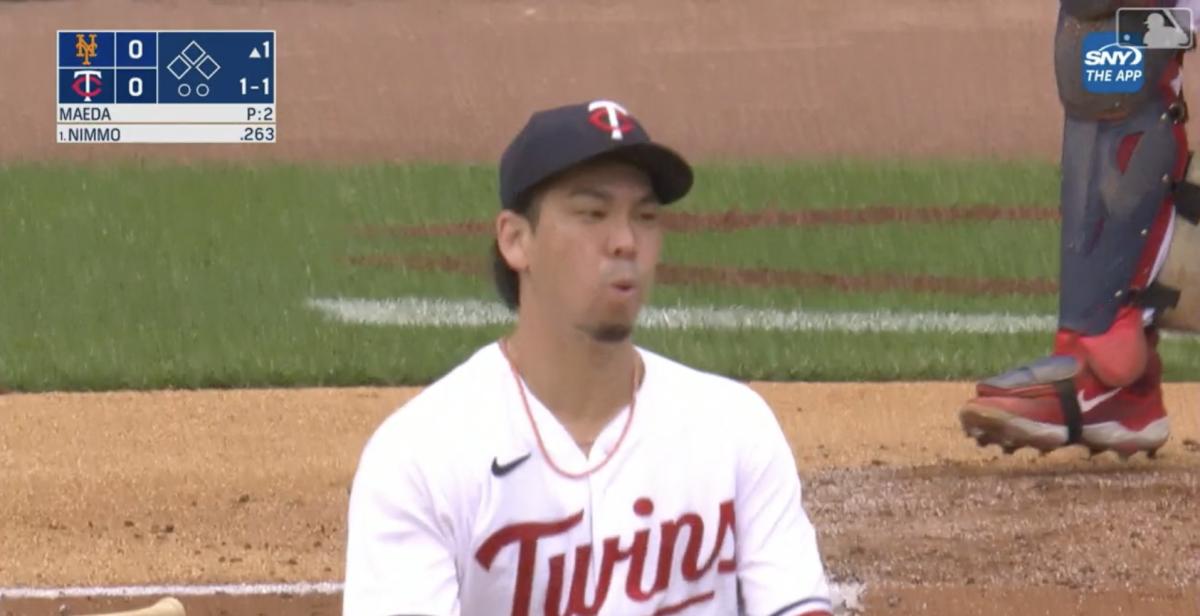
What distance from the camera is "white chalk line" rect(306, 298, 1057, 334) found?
33.1 feet

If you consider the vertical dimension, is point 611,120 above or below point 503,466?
above

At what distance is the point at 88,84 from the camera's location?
50.9 ft

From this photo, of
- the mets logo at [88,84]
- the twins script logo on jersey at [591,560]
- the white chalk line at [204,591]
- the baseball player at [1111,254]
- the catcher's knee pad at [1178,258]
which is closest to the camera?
the twins script logo on jersey at [591,560]

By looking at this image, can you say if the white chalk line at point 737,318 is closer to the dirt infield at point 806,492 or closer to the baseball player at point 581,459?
the dirt infield at point 806,492

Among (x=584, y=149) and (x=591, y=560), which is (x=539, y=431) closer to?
(x=591, y=560)

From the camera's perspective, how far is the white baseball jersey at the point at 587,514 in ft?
8.74

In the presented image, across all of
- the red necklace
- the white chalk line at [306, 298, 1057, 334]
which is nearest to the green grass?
the white chalk line at [306, 298, 1057, 334]

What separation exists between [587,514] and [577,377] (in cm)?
17

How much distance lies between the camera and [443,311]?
1067 cm

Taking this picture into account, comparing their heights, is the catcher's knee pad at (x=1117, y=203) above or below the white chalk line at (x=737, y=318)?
above

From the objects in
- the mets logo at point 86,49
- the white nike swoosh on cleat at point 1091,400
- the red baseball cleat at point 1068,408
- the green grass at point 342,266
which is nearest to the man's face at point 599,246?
the red baseball cleat at point 1068,408

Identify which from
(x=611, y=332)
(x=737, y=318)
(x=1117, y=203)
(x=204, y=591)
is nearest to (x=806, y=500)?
(x=1117, y=203)

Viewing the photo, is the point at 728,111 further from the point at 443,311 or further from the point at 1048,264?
the point at 443,311

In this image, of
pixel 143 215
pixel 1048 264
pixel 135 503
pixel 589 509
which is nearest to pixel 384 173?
pixel 143 215
